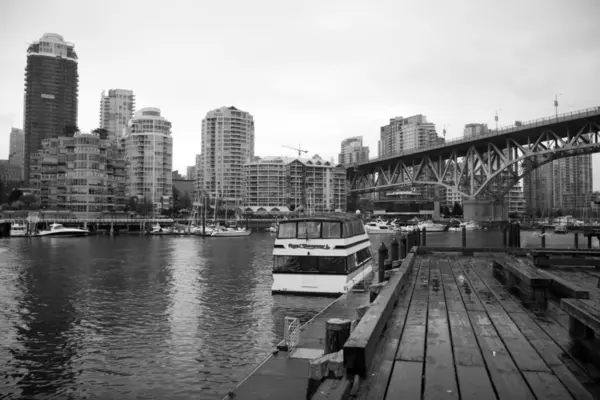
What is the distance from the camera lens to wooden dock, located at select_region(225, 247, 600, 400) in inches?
195

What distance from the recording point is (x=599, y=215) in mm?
195000

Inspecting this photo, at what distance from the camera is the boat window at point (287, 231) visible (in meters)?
23.5

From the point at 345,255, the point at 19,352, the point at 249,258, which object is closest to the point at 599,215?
the point at 249,258

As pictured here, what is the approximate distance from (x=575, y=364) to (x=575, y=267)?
37.1 ft

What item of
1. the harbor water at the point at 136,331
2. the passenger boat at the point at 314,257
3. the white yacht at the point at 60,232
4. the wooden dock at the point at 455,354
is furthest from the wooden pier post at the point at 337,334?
the white yacht at the point at 60,232

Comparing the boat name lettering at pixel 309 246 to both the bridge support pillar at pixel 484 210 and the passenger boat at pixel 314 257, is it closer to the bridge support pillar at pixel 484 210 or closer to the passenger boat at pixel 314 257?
the passenger boat at pixel 314 257

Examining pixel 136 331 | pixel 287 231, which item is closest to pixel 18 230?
pixel 287 231

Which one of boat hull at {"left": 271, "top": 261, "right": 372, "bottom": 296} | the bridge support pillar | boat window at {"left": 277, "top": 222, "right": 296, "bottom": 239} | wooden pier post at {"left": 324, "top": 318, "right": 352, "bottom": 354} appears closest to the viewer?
wooden pier post at {"left": 324, "top": 318, "right": 352, "bottom": 354}

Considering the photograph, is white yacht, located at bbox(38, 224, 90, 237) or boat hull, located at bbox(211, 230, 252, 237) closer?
boat hull, located at bbox(211, 230, 252, 237)

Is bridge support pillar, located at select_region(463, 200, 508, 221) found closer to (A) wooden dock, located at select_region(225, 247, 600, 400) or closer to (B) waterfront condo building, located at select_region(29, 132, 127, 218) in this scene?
(B) waterfront condo building, located at select_region(29, 132, 127, 218)

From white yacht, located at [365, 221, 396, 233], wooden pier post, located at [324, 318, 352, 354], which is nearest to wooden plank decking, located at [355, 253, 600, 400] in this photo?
wooden pier post, located at [324, 318, 352, 354]

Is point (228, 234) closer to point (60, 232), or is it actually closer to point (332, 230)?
point (60, 232)

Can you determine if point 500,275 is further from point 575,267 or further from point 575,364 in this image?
point 575,364

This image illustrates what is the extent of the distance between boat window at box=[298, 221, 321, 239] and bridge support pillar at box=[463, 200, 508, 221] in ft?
326
